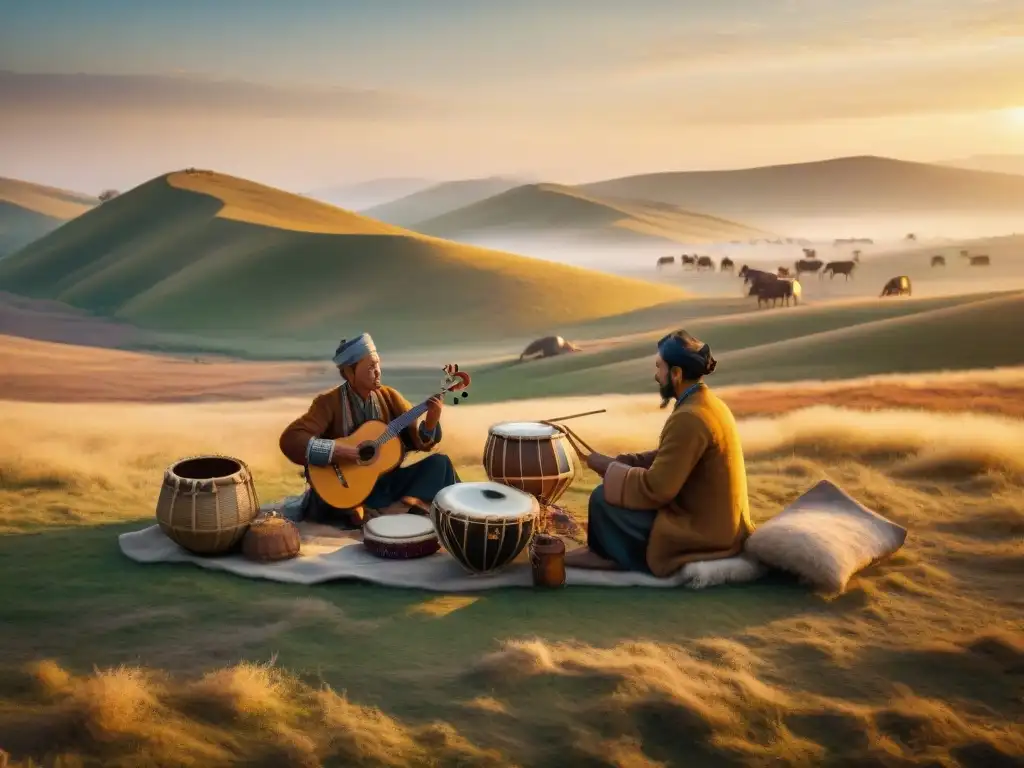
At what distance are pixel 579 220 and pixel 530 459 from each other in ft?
389

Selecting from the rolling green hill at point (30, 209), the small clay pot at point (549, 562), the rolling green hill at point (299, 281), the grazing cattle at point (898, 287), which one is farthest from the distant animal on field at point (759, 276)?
the rolling green hill at point (30, 209)

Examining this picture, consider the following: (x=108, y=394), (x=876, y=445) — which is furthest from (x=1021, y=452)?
(x=108, y=394)

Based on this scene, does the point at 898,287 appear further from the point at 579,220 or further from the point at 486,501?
the point at 579,220

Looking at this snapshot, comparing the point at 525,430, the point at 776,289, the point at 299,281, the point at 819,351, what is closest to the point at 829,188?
the point at 299,281

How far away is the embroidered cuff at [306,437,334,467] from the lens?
6.58 metres

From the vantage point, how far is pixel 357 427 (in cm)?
692

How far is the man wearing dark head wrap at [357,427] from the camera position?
681cm

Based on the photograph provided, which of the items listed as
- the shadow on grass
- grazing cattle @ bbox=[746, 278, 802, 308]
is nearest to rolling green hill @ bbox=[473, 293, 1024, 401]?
grazing cattle @ bbox=[746, 278, 802, 308]

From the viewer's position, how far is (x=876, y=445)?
31.5 ft

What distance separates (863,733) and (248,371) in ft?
67.9

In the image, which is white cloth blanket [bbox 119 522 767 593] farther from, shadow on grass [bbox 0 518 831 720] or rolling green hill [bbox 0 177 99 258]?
rolling green hill [bbox 0 177 99 258]

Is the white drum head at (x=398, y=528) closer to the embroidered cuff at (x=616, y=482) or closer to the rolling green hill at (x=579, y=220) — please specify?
the embroidered cuff at (x=616, y=482)

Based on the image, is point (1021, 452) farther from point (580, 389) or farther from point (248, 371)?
point (248, 371)

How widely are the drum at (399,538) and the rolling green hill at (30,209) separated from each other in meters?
99.7
